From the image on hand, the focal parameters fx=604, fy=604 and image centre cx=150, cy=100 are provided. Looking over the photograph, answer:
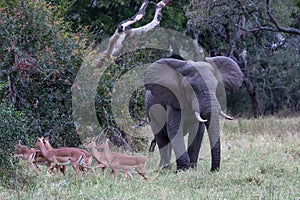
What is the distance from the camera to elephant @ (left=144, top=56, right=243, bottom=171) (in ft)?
31.0

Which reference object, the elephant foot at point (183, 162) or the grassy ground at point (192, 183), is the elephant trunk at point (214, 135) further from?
the elephant foot at point (183, 162)

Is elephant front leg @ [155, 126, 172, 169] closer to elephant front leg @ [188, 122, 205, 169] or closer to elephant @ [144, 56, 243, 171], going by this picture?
elephant @ [144, 56, 243, 171]

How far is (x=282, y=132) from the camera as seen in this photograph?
15.5m

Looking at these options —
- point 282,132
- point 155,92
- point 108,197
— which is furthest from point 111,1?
point 108,197

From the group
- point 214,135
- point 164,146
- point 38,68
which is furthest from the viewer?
point 38,68

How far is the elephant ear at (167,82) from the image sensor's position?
1005cm

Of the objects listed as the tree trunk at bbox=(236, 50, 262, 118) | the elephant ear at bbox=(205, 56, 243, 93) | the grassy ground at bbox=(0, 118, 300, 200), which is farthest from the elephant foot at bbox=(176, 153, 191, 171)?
the tree trunk at bbox=(236, 50, 262, 118)

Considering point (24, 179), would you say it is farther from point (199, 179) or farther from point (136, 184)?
point (199, 179)

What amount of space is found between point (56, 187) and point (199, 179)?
2120mm

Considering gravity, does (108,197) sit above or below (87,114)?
above

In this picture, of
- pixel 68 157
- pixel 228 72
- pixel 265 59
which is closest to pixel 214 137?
pixel 228 72

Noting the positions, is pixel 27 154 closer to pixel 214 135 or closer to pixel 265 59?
pixel 214 135

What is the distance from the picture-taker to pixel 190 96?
32.2ft

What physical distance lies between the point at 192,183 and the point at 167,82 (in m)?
2.28
